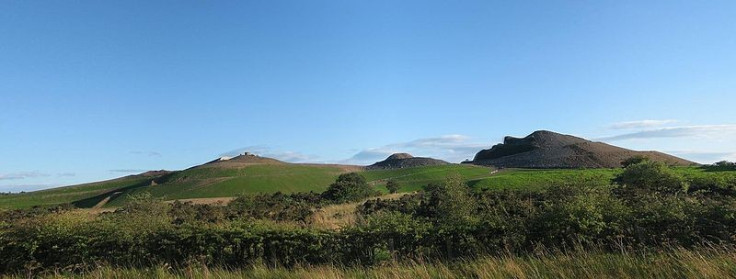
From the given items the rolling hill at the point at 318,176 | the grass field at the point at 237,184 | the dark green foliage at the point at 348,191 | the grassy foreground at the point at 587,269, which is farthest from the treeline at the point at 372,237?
the grass field at the point at 237,184

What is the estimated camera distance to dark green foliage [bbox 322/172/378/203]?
51.2m

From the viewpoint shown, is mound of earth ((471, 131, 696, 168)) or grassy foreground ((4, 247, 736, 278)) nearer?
grassy foreground ((4, 247, 736, 278))

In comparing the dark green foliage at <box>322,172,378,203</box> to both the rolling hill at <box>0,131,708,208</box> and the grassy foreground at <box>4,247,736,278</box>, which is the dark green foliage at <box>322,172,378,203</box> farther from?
the grassy foreground at <box>4,247,736,278</box>

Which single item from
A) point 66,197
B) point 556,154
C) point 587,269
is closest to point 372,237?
point 587,269

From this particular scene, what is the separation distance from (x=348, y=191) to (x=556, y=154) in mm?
113730

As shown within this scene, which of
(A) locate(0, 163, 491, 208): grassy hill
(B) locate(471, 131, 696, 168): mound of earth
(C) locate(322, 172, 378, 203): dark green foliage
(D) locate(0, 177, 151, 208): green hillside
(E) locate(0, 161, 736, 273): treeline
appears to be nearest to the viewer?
(E) locate(0, 161, 736, 273): treeline

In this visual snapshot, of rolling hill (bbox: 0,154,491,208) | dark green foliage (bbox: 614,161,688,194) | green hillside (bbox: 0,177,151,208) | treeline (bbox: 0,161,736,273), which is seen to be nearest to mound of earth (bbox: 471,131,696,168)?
rolling hill (bbox: 0,154,491,208)

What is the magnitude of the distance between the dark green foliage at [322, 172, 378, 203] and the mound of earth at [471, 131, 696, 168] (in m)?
84.6

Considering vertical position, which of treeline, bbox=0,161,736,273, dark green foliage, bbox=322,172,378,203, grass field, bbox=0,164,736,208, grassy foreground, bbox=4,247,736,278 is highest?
grass field, bbox=0,164,736,208

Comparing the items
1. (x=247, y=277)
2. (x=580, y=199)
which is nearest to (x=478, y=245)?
(x=580, y=199)

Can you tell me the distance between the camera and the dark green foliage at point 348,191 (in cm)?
5125

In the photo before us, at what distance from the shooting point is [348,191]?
174 feet

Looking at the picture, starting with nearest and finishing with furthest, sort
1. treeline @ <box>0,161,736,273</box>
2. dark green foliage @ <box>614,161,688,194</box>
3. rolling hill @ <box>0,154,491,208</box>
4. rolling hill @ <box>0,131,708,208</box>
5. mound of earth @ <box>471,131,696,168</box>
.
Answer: treeline @ <box>0,161,736,273</box> → dark green foliage @ <box>614,161,688,194</box> → rolling hill @ <box>0,131,708,208</box> → rolling hill @ <box>0,154,491,208</box> → mound of earth @ <box>471,131,696,168</box>

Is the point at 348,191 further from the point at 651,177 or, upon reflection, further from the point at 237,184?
the point at 237,184
